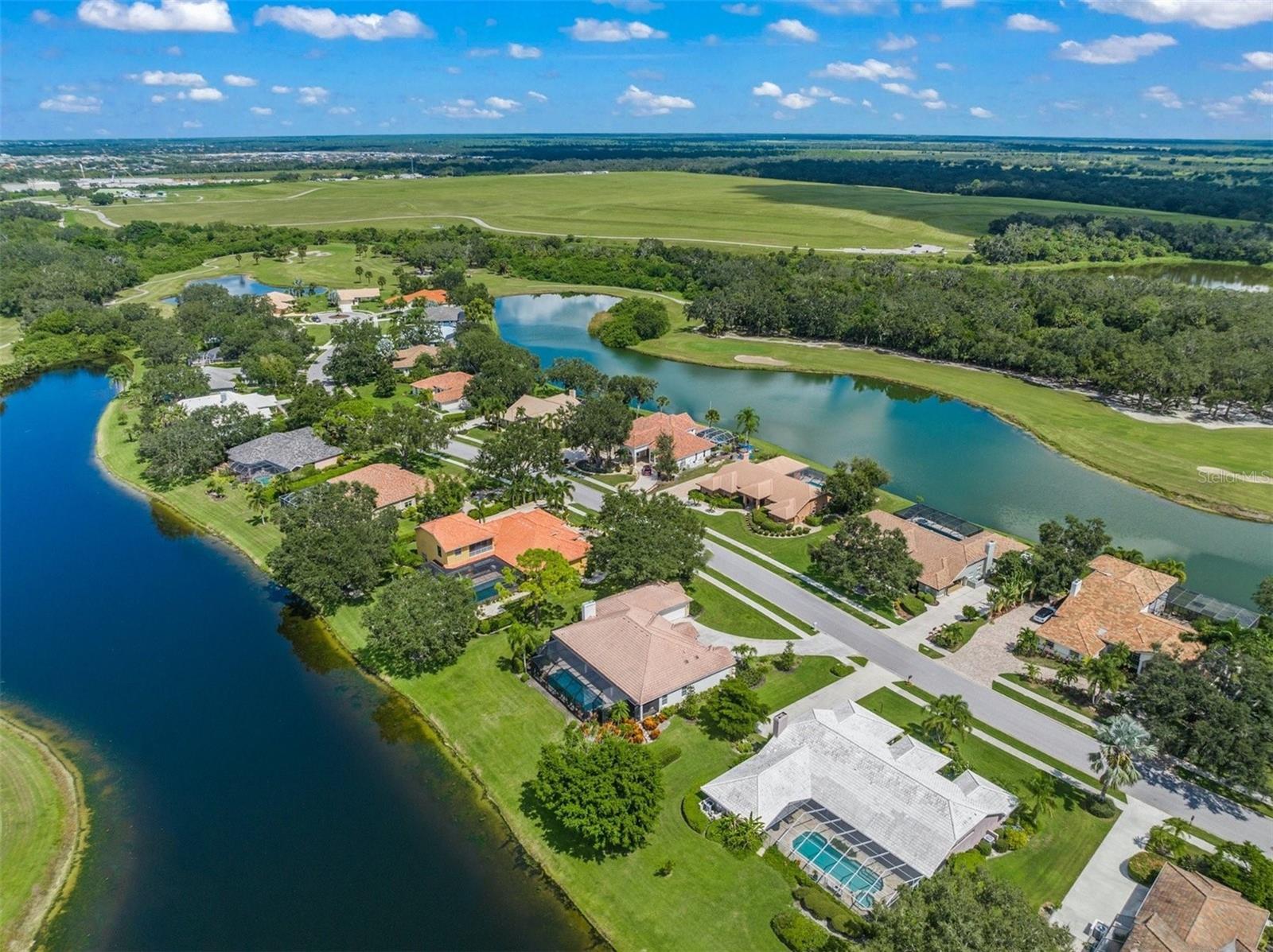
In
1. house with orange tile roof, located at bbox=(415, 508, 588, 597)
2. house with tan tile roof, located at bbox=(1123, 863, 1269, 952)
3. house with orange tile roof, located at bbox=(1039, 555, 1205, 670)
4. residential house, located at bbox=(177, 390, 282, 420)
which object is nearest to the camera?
house with tan tile roof, located at bbox=(1123, 863, 1269, 952)

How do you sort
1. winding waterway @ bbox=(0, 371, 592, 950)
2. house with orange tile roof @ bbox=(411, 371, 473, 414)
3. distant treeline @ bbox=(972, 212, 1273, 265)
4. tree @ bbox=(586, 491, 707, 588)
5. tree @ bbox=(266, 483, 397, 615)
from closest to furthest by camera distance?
winding waterway @ bbox=(0, 371, 592, 950), tree @ bbox=(266, 483, 397, 615), tree @ bbox=(586, 491, 707, 588), house with orange tile roof @ bbox=(411, 371, 473, 414), distant treeline @ bbox=(972, 212, 1273, 265)

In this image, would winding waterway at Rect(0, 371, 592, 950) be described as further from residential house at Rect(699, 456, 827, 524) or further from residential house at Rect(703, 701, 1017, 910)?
residential house at Rect(699, 456, 827, 524)

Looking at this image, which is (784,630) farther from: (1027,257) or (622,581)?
(1027,257)

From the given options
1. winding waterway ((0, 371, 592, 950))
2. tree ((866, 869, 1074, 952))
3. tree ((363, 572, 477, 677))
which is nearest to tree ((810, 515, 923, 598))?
tree ((363, 572, 477, 677))

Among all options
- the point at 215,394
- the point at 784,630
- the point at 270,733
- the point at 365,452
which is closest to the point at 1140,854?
the point at 784,630

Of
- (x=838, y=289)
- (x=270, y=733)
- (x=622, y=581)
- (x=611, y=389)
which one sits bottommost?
(x=270, y=733)

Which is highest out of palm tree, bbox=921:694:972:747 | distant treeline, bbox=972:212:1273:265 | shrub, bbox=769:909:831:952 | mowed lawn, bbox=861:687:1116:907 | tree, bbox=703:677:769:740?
distant treeline, bbox=972:212:1273:265

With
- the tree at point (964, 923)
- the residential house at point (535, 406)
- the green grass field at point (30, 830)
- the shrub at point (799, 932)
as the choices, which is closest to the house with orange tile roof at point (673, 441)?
the residential house at point (535, 406)
